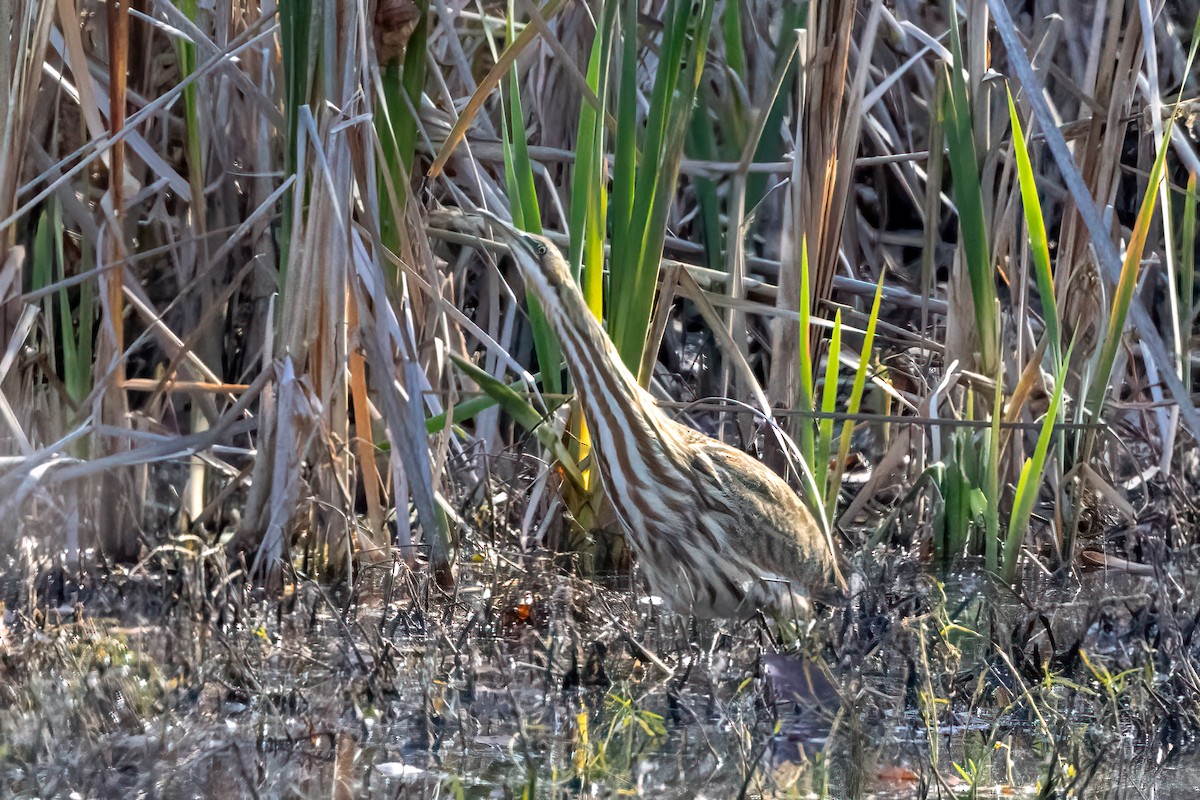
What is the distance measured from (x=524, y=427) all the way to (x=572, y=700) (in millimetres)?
957

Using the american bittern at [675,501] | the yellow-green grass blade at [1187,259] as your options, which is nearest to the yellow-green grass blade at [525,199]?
the american bittern at [675,501]

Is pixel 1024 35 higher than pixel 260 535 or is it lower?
higher

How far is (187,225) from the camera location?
3.53 m

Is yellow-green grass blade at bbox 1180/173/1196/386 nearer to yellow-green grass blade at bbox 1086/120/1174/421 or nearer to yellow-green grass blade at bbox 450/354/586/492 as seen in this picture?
yellow-green grass blade at bbox 1086/120/1174/421

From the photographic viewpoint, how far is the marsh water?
2045 millimetres

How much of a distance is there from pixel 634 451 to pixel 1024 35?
2184 mm

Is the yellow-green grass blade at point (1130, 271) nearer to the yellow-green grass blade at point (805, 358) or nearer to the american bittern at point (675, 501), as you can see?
the yellow-green grass blade at point (805, 358)

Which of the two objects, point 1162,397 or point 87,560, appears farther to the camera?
point 1162,397

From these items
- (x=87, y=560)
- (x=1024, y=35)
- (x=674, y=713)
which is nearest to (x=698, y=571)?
(x=674, y=713)

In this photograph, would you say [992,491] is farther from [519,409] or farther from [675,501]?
[519,409]

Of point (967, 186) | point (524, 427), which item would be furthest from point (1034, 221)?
point (524, 427)

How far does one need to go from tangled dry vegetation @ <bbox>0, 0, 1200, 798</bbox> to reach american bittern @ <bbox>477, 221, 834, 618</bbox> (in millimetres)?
82

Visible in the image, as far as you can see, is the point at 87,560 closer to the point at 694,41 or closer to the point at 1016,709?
the point at 694,41

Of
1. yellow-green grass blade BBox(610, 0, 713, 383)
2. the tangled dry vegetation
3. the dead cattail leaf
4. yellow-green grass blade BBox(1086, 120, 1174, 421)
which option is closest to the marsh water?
the tangled dry vegetation
